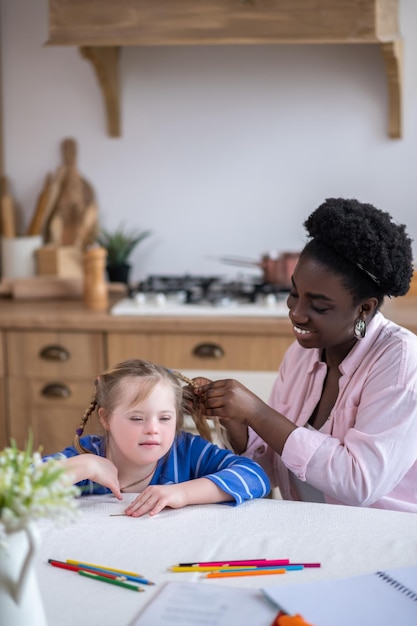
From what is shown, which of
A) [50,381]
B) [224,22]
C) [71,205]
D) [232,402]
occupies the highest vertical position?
[224,22]

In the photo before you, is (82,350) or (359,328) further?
(82,350)

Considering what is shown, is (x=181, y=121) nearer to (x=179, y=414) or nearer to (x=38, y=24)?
(x=38, y=24)

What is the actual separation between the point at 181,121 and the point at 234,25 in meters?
0.60

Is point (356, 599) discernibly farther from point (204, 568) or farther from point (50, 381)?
point (50, 381)

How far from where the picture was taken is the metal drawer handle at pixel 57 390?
315 cm

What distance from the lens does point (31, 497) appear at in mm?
1039

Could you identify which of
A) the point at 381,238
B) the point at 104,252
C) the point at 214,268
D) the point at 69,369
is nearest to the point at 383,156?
the point at 214,268

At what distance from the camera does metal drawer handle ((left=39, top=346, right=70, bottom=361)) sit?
3123 mm

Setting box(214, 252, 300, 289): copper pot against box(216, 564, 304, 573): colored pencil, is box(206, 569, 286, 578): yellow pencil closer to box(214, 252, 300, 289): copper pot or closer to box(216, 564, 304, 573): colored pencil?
box(216, 564, 304, 573): colored pencil

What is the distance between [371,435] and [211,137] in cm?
203

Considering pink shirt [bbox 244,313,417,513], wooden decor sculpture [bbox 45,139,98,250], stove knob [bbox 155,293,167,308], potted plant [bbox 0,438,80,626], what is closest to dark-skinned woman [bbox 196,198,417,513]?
pink shirt [bbox 244,313,417,513]

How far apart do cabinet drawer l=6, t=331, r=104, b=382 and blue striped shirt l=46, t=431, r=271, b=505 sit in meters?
1.36

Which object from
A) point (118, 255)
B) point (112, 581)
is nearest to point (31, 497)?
point (112, 581)

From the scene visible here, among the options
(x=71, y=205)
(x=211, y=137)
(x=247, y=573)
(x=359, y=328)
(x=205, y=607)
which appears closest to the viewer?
(x=205, y=607)
